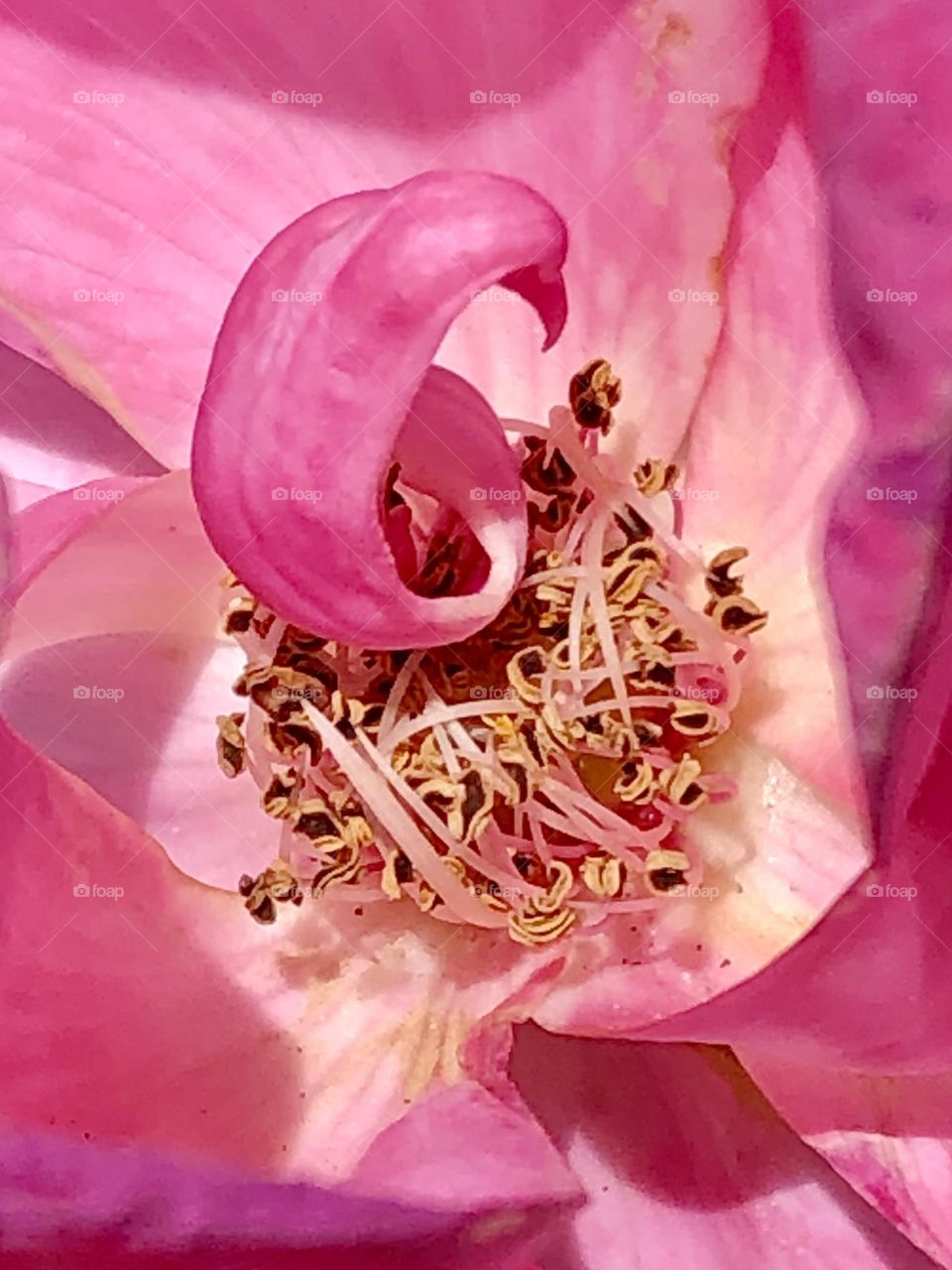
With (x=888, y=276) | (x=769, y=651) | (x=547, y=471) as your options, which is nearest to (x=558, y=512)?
(x=547, y=471)

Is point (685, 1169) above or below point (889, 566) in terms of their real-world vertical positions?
below

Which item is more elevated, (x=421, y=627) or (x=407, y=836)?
(x=421, y=627)

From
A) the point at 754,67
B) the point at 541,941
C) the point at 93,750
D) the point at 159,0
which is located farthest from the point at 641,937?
the point at 159,0

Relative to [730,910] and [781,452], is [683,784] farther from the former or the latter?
[781,452]

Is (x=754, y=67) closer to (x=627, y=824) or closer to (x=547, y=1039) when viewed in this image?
(x=627, y=824)

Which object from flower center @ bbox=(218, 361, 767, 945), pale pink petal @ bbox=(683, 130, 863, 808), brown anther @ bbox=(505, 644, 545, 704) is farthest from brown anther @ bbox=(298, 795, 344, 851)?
→ pale pink petal @ bbox=(683, 130, 863, 808)

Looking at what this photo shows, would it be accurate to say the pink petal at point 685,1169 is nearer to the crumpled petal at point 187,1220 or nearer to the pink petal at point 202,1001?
the pink petal at point 202,1001

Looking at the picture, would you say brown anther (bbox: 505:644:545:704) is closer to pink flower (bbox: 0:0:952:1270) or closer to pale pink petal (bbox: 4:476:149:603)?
pink flower (bbox: 0:0:952:1270)
